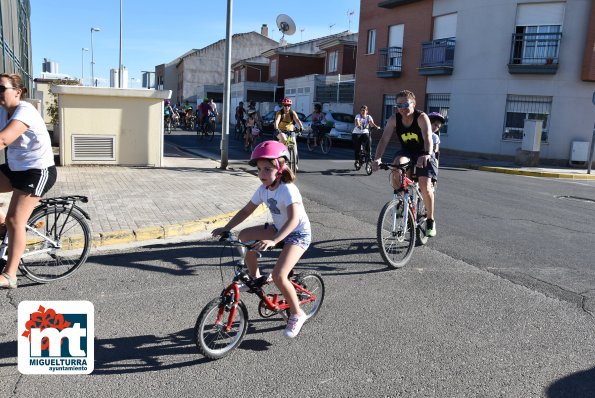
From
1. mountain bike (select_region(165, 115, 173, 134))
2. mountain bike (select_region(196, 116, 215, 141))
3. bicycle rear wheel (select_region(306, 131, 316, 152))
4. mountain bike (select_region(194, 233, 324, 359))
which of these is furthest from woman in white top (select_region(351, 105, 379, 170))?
mountain bike (select_region(165, 115, 173, 134))

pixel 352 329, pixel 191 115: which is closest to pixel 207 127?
pixel 191 115

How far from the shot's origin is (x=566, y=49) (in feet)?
68.8

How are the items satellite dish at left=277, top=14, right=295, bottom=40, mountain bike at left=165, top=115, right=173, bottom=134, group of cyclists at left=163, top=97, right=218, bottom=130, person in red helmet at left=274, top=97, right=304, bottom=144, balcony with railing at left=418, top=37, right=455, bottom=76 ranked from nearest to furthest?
person in red helmet at left=274, top=97, right=304, bottom=144
balcony with railing at left=418, top=37, right=455, bottom=76
group of cyclists at left=163, top=97, right=218, bottom=130
mountain bike at left=165, top=115, right=173, bottom=134
satellite dish at left=277, top=14, right=295, bottom=40

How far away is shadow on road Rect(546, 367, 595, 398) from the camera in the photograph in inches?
133

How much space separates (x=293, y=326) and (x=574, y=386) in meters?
1.90

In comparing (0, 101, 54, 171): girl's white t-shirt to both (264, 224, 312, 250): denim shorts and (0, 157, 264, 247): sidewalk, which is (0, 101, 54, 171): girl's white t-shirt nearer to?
(0, 157, 264, 247): sidewalk

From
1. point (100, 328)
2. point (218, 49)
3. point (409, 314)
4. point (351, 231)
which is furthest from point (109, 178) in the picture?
point (218, 49)

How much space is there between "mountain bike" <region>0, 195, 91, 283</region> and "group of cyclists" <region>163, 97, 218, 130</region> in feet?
56.7

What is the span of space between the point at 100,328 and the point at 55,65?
1357 inches

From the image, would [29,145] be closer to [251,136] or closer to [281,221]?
[281,221]

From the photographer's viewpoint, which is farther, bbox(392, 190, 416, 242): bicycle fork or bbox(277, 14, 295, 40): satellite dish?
bbox(277, 14, 295, 40): satellite dish

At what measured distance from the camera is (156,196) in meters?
9.12

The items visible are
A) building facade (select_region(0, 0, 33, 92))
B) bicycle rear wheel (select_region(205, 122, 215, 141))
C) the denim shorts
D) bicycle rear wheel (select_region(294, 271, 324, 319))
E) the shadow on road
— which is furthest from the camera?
bicycle rear wheel (select_region(205, 122, 215, 141))

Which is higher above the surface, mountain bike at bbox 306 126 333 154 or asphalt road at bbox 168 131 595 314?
mountain bike at bbox 306 126 333 154
